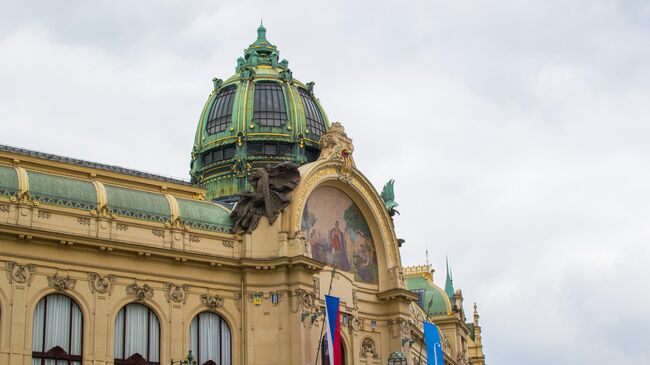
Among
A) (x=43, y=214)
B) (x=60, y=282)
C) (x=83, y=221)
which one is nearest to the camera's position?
(x=60, y=282)

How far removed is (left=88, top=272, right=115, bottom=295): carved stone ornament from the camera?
49438 millimetres

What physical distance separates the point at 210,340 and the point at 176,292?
310 cm

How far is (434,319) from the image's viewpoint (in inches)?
3497

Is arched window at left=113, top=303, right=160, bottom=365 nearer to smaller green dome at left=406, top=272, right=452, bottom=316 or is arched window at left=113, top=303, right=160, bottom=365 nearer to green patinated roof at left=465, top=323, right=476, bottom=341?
smaller green dome at left=406, top=272, right=452, bottom=316

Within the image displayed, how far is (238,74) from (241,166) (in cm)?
814

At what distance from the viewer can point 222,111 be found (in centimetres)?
6919

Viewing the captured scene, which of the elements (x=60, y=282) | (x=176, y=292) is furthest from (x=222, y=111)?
(x=60, y=282)

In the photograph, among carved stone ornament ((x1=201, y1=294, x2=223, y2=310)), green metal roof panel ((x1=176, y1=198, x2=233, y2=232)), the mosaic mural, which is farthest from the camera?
the mosaic mural

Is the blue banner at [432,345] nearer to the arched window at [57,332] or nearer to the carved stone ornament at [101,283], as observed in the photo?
the carved stone ornament at [101,283]

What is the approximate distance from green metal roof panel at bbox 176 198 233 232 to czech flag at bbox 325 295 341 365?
6.55 meters

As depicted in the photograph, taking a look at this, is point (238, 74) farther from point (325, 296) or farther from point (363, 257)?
point (325, 296)

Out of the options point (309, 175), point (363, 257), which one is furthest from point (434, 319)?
point (309, 175)

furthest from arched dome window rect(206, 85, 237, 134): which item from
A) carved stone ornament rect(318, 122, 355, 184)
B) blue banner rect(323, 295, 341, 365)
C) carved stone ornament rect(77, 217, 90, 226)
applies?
carved stone ornament rect(77, 217, 90, 226)

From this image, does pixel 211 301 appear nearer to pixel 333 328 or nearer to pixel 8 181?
pixel 333 328
